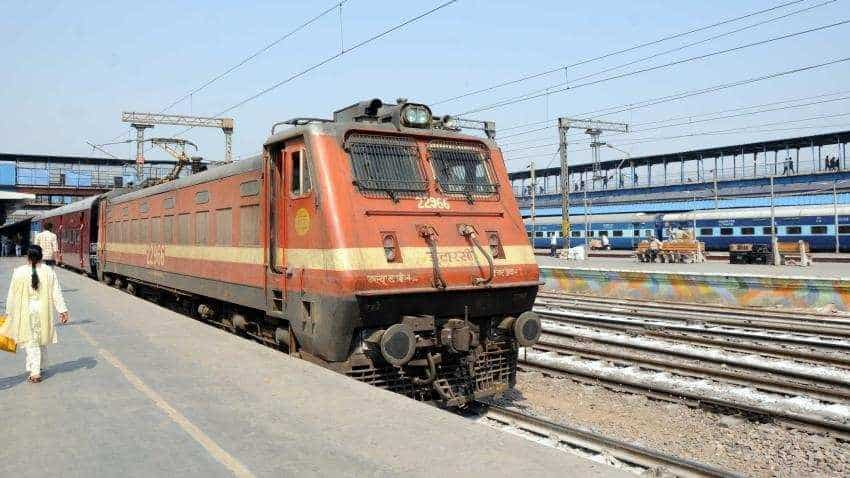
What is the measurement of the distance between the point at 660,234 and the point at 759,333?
125 feet

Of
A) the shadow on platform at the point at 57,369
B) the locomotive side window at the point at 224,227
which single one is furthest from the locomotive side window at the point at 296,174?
the shadow on platform at the point at 57,369

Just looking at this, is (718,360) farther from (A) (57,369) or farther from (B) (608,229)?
(B) (608,229)

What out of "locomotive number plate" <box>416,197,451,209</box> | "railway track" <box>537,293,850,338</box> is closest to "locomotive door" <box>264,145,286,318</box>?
"locomotive number plate" <box>416,197,451,209</box>

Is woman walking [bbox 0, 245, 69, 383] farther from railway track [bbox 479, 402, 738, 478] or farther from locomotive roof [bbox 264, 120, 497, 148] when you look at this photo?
railway track [bbox 479, 402, 738, 478]

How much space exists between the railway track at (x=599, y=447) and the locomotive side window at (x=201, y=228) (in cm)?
550

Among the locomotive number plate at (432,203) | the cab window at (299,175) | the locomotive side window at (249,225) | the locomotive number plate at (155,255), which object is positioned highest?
the cab window at (299,175)

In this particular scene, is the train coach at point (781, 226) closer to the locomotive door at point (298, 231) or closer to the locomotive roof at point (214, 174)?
the locomotive roof at point (214, 174)

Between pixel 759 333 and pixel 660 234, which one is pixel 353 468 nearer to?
pixel 759 333

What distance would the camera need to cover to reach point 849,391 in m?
8.68

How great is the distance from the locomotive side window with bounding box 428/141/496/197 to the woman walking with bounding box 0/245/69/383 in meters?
4.45

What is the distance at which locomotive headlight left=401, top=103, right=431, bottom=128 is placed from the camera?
26.6ft

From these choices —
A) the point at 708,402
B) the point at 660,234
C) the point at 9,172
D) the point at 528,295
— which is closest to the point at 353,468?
the point at 528,295

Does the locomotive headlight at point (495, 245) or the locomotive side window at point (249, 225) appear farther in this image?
the locomotive side window at point (249, 225)

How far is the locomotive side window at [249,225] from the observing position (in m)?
8.59
